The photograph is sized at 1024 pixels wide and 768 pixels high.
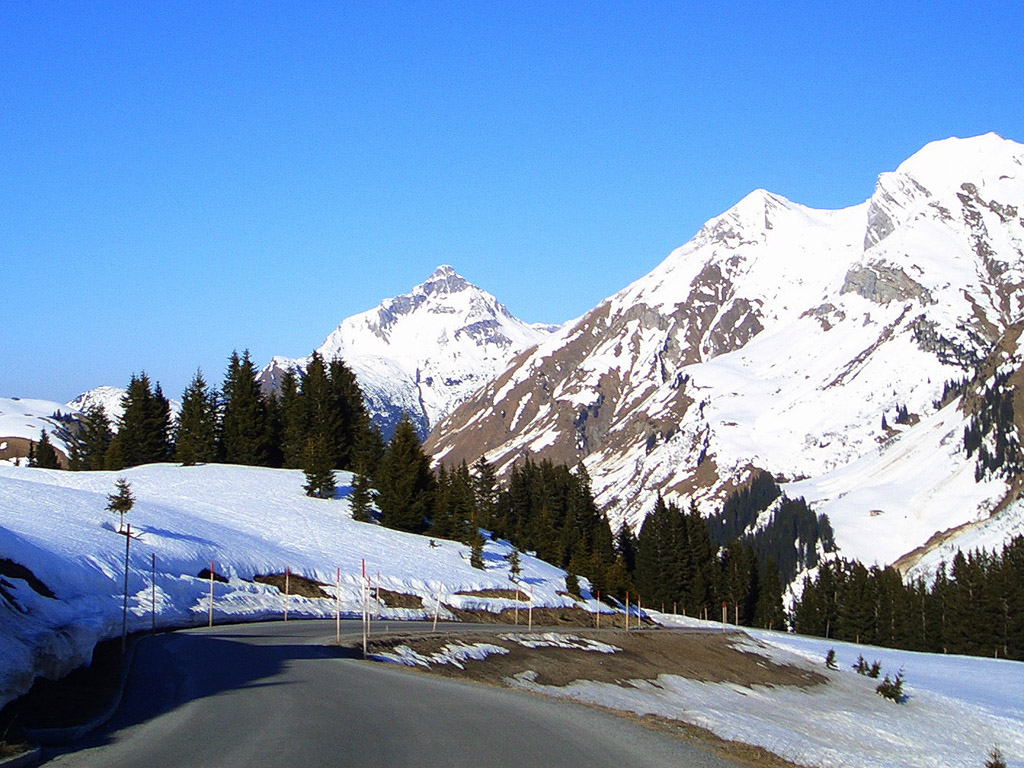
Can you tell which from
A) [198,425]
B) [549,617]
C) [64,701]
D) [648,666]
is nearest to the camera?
[64,701]

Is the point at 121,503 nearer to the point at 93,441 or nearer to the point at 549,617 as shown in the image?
the point at 549,617

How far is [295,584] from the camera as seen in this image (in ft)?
187

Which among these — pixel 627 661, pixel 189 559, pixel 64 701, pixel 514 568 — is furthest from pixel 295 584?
pixel 64 701

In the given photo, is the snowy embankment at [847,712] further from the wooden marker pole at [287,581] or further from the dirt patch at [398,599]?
the wooden marker pole at [287,581]

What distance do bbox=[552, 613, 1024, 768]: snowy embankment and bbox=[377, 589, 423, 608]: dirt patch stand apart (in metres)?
18.4

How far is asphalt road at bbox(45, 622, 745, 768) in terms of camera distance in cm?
1434

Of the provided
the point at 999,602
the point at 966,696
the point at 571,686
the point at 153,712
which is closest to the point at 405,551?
the point at 966,696

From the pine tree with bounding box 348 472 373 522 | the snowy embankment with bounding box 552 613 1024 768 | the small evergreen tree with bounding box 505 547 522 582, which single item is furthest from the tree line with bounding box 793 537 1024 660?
the pine tree with bounding box 348 472 373 522

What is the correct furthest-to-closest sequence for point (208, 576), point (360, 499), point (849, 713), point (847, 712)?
point (360, 499), point (208, 576), point (847, 712), point (849, 713)

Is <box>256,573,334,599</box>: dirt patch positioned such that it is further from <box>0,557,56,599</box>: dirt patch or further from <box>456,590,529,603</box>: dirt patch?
<box>0,557,56,599</box>: dirt patch

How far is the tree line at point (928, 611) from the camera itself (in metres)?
97.4

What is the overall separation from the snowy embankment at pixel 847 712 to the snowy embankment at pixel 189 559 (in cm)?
1465

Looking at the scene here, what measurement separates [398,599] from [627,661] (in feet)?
69.2

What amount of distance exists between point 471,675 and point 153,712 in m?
13.6
